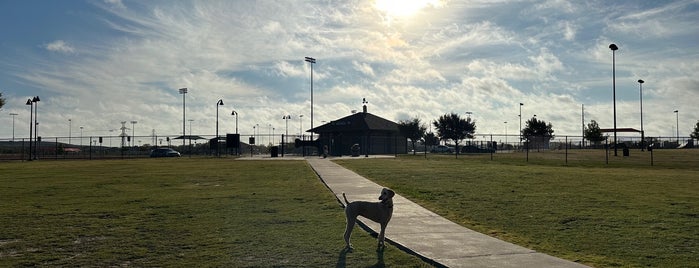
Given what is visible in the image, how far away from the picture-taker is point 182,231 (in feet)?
30.8

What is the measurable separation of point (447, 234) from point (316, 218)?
292 centimetres

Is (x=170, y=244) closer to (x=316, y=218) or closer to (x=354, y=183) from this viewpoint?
(x=316, y=218)

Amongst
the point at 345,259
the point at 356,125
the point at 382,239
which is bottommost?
the point at 345,259

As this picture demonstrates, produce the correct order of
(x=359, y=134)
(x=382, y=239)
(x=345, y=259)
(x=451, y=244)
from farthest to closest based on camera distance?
1. (x=359, y=134)
2. (x=451, y=244)
3. (x=382, y=239)
4. (x=345, y=259)

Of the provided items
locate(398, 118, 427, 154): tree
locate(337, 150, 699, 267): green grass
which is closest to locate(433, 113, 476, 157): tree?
locate(398, 118, 427, 154): tree

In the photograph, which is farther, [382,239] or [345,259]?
[382,239]

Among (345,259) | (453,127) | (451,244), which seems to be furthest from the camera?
(453,127)

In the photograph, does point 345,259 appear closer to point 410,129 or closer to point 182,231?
point 182,231

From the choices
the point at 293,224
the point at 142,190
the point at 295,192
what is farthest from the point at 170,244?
the point at 142,190

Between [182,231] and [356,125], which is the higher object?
[356,125]

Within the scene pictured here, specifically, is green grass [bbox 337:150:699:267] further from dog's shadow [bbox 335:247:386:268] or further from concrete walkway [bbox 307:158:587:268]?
dog's shadow [bbox 335:247:386:268]

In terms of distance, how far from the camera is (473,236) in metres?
8.59

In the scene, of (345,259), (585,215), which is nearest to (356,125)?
(585,215)

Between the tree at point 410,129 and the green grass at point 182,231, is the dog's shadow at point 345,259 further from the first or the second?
the tree at point 410,129
